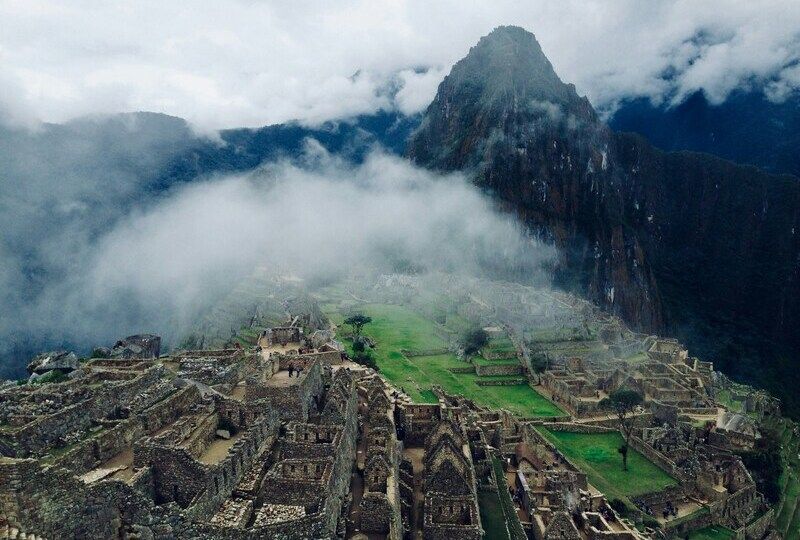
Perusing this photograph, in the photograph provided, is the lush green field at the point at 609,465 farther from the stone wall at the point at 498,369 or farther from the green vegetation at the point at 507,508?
the stone wall at the point at 498,369

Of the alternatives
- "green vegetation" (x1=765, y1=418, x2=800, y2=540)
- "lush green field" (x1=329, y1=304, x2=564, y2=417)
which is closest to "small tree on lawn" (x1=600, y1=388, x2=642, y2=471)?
"lush green field" (x1=329, y1=304, x2=564, y2=417)

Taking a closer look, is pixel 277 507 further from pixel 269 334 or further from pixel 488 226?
pixel 488 226

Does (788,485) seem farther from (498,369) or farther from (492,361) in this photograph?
(492,361)

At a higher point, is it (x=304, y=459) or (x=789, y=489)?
(x=304, y=459)

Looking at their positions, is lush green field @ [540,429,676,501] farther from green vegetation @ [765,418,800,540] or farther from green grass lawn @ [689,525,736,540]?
→ green vegetation @ [765,418,800,540]

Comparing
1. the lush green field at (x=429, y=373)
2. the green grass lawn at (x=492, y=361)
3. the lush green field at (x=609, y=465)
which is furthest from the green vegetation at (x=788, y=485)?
the green grass lawn at (x=492, y=361)

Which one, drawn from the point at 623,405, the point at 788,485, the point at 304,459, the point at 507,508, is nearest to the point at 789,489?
the point at 788,485

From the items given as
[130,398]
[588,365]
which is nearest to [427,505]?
[130,398]
